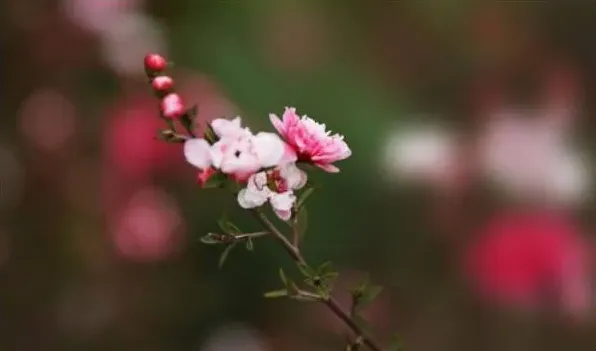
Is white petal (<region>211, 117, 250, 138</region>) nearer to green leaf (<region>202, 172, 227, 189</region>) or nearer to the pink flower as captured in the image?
green leaf (<region>202, 172, 227, 189</region>)

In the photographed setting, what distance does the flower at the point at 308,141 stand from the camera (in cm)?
31

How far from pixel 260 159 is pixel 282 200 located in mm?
21

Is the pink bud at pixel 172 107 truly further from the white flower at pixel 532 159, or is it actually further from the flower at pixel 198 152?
the white flower at pixel 532 159

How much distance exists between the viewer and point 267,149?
292 millimetres

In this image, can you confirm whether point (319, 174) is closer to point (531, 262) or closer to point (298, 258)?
point (531, 262)

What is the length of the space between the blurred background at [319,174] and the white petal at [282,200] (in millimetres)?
353

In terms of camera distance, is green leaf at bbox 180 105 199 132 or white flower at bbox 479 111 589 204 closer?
green leaf at bbox 180 105 199 132

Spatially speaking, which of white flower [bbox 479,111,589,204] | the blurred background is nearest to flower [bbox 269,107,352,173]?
the blurred background

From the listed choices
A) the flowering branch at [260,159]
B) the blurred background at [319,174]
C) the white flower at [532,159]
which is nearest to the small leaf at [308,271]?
the flowering branch at [260,159]

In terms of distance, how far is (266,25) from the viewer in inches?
30.8

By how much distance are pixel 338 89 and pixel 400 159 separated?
0.08 metres

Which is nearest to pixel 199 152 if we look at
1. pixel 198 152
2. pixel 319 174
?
pixel 198 152

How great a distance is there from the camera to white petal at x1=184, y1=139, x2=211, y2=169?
0.29 meters

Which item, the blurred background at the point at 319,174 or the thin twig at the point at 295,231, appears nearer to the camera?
the thin twig at the point at 295,231
